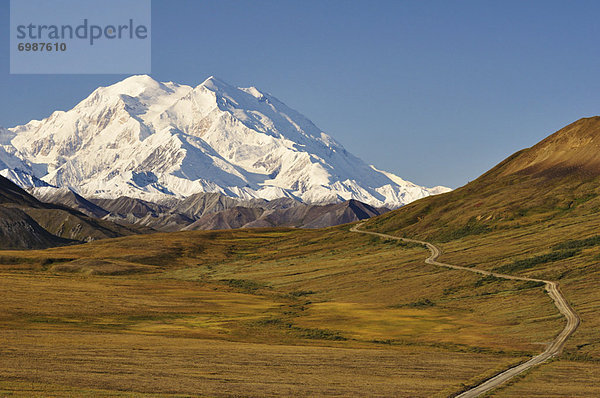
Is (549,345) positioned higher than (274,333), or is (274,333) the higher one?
(274,333)

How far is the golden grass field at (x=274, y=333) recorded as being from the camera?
63188 millimetres

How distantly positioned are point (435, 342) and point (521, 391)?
37502 mm

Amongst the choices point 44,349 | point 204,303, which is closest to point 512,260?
point 204,303

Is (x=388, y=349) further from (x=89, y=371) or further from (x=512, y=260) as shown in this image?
(x=512, y=260)

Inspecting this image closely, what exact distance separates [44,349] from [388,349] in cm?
4237

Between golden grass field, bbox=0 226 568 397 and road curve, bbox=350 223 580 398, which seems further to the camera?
road curve, bbox=350 223 580 398

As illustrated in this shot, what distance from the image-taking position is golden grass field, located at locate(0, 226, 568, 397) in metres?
63.2

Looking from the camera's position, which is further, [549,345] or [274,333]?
[274,333]

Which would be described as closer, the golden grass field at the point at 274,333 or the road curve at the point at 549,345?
the golden grass field at the point at 274,333

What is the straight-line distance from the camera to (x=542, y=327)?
10788 centimetres

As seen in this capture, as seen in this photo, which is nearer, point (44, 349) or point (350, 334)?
point (44, 349)

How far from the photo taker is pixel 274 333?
109 m

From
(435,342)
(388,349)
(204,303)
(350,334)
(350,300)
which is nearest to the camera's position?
(388,349)

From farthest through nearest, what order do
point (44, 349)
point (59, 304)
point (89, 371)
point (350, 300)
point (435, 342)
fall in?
1. point (350, 300)
2. point (59, 304)
3. point (435, 342)
4. point (44, 349)
5. point (89, 371)
